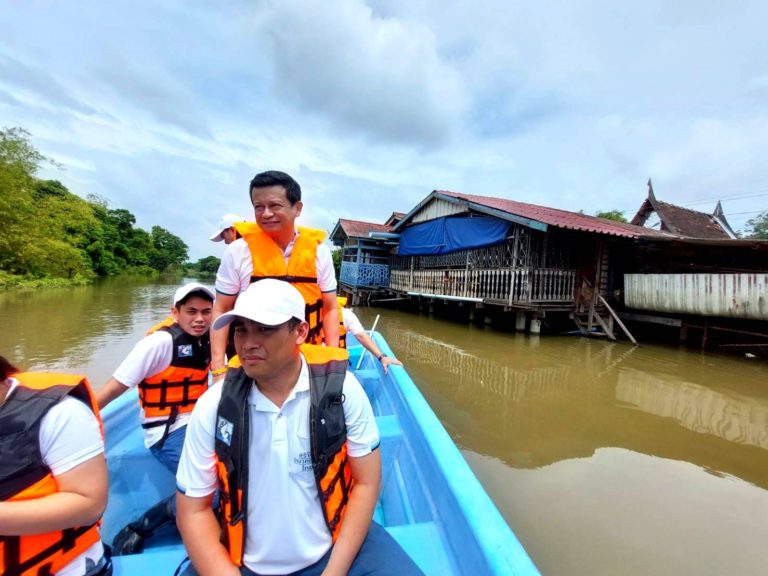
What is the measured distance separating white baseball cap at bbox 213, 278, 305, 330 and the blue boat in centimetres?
105

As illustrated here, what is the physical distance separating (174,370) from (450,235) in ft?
35.0

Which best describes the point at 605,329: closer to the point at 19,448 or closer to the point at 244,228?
the point at 244,228

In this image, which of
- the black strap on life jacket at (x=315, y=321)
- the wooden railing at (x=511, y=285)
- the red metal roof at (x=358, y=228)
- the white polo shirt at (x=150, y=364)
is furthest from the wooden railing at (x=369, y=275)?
the white polo shirt at (x=150, y=364)

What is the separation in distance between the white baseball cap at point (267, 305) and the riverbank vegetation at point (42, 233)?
879 inches

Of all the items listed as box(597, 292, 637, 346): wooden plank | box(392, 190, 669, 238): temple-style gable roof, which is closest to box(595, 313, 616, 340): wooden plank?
box(597, 292, 637, 346): wooden plank

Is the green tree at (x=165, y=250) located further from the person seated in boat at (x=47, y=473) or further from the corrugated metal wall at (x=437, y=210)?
the person seated in boat at (x=47, y=473)

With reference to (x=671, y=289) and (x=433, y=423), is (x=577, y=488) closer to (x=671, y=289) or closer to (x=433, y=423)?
(x=433, y=423)

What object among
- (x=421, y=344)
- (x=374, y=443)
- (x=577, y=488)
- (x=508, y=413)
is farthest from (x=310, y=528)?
(x=421, y=344)

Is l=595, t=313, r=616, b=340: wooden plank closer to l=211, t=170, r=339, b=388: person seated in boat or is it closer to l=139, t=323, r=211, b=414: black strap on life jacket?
l=211, t=170, r=339, b=388: person seated in boat

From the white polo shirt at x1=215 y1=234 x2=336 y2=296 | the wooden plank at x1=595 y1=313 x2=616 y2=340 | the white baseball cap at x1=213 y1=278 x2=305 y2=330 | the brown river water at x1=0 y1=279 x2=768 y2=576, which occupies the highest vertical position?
the white polo shirt at x1=215 y1=234 x2=336 y2=296

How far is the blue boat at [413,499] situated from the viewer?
54.0 inches

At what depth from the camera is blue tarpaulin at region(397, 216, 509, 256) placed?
33.5ft

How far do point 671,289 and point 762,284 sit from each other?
1.54 metres

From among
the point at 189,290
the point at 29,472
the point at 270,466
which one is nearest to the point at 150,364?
the point at 189,290
